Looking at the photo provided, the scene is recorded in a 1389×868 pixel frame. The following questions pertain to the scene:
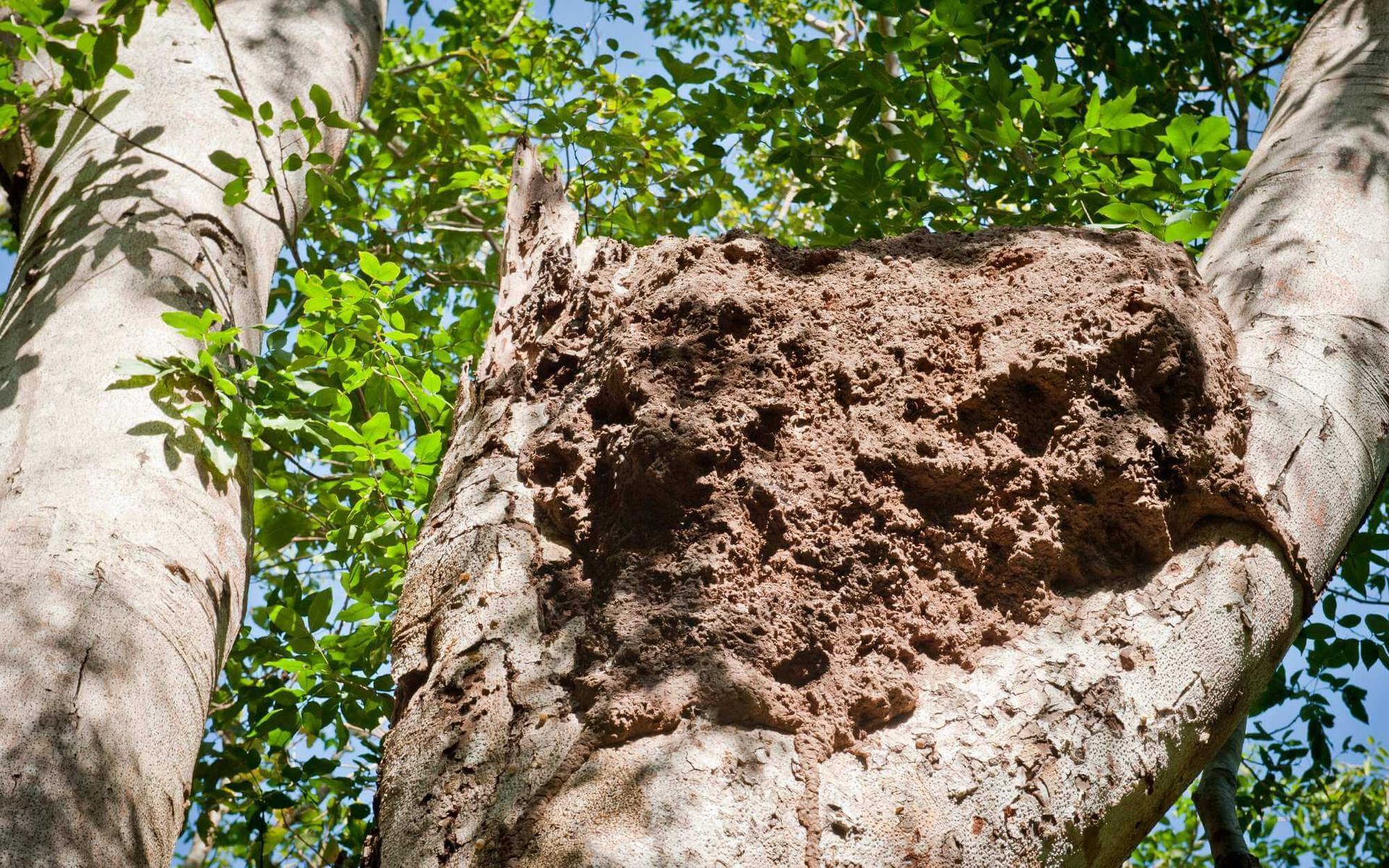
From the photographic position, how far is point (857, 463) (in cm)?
179

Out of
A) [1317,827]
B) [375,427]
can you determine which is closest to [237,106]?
[375,427]

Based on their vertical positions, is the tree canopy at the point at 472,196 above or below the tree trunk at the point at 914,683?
above

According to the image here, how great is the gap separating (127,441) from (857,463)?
1.69 meters

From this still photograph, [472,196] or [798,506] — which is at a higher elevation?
[472,196]

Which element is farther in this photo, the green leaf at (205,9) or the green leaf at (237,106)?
the green leaf at (205,9)

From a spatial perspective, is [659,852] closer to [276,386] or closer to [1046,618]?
[1046,618]

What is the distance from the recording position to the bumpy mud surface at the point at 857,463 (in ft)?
5.09

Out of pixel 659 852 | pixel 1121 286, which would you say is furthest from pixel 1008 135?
pixel 659 852

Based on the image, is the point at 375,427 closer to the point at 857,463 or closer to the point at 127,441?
the point at 127,441

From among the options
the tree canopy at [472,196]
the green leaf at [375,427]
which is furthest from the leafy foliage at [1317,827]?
the green leaf at [375,427]

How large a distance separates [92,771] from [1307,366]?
234 centimetres

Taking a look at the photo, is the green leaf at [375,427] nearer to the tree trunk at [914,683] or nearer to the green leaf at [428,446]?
the green leaf at [428,446]

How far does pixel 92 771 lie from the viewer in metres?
1.88

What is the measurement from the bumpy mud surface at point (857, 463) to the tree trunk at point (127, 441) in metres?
0.93
